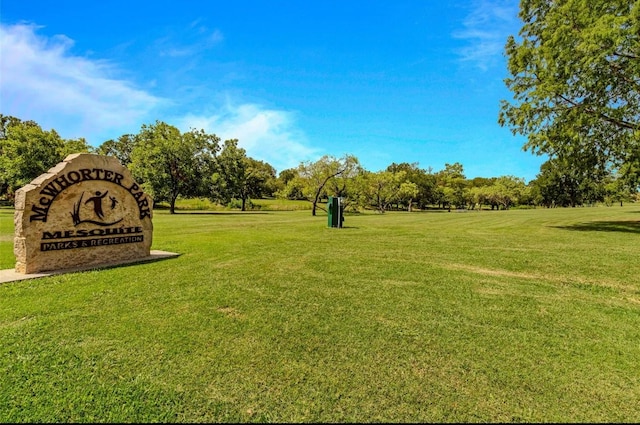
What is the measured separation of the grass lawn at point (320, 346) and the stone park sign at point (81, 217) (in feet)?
3.29

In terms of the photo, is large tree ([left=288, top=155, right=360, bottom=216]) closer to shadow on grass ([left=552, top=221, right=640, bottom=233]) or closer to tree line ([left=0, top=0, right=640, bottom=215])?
tree line ([left=0, top=0, right=640, bottom=215])

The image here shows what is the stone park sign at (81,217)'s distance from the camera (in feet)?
23.1

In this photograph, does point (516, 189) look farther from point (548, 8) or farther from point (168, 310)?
point (168, 310)

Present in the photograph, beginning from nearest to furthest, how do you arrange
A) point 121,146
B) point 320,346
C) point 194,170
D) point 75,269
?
point 320,346 → point 75,269 → point 194,170 → point 121,146

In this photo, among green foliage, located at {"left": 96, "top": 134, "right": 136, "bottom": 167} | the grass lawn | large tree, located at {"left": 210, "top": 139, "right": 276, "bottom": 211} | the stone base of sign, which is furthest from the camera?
green foliage, located at {"left": 96, "top": 134, "right": 136, "bottom": 167}

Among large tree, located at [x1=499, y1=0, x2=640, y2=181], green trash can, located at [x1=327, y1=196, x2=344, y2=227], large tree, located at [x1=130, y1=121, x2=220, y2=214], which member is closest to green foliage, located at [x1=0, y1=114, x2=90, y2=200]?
large tree, located at [x1=130, y1=121, x2=220, y2=214]

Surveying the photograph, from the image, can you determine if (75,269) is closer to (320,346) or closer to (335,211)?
(320,346)

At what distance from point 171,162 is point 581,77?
37.1 meters

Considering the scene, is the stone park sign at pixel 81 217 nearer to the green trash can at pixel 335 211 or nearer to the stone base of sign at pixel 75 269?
the stone base of sign at pixel 75 269

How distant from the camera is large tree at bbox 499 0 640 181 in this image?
1323 cm

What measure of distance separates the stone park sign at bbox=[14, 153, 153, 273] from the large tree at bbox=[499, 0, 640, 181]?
17046 millimetres

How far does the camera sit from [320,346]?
3834mm

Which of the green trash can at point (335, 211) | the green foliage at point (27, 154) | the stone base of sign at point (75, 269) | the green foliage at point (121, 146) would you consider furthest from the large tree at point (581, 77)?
the green foliage at point (121, 146)

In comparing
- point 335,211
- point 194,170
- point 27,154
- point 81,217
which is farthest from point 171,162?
Result: point 81,217
